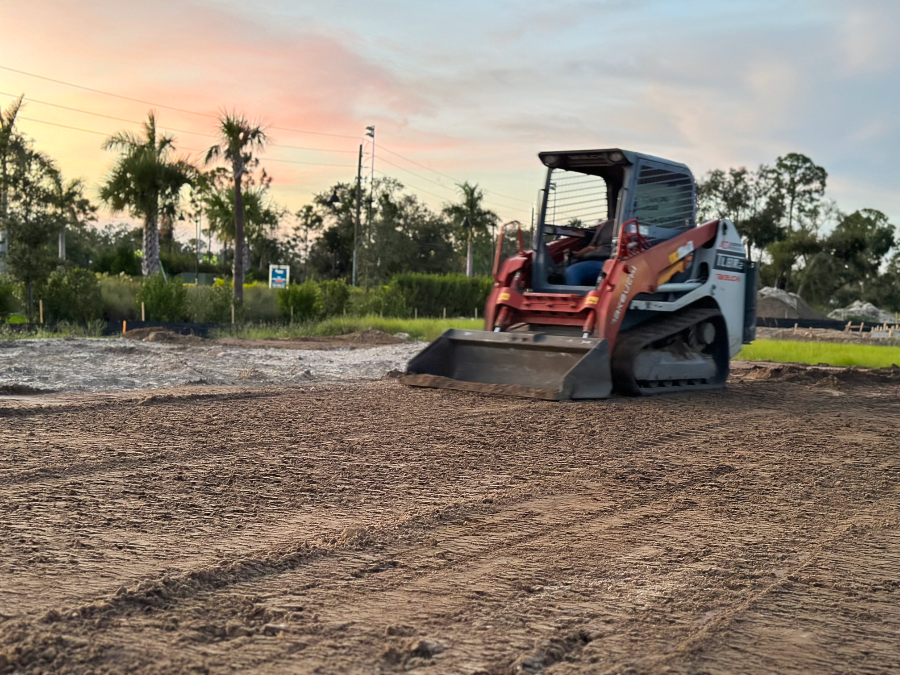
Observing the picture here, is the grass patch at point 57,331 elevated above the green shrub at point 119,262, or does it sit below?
below

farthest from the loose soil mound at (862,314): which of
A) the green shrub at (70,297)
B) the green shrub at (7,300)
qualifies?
the green shrub at (7,300)

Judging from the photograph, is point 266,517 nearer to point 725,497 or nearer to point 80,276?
point 725,497

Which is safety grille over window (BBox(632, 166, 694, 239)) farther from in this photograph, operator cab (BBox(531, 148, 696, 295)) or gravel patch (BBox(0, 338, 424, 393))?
gravel patch (BBox(0, 338, 424, 393))

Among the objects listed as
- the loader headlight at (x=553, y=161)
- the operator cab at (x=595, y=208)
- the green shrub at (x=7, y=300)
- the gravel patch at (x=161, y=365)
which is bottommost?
the gravel patch at (x=161, y=365)

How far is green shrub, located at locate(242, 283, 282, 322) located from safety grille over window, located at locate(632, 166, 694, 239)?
16.4 meters

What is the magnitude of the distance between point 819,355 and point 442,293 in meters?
20.6

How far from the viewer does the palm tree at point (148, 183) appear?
102ft

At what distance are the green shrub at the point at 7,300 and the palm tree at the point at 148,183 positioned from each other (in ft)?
33.3

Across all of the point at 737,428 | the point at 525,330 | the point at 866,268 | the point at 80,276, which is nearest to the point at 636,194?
the point at 525,330

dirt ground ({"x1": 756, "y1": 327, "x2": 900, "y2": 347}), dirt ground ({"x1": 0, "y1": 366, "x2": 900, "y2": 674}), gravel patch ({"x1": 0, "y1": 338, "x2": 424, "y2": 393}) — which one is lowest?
dirt ground ({"x1": 0, "y1": 366, "x2": 900, "y2": 674})

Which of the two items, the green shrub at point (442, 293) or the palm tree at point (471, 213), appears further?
the palm tree at point (471, 213)

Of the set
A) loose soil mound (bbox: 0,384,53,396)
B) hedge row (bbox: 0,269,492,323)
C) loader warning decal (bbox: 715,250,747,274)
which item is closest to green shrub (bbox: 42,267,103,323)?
hedge row (bbox: 0,269,492,323)

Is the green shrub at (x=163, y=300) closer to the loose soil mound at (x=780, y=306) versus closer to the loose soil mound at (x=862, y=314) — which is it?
the loose soil mound at (x=780, y=306)

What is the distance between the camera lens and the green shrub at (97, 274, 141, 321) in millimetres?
22688
